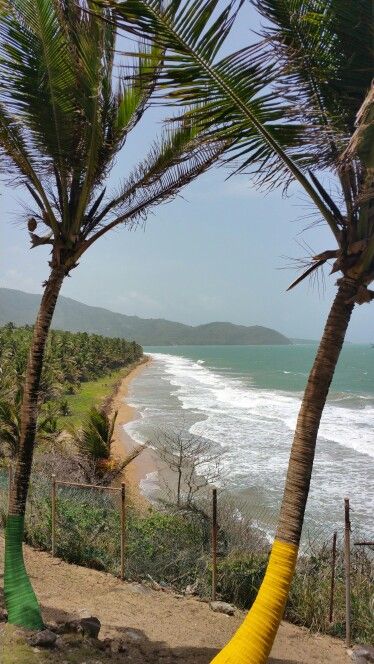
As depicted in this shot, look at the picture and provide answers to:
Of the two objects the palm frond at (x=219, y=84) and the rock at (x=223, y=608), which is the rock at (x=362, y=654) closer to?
the rock at (x=223, y=608)

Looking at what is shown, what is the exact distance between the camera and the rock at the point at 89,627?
4.80 meters

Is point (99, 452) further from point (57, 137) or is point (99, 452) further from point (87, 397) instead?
point (87, 397)

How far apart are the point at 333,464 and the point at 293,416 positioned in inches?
562

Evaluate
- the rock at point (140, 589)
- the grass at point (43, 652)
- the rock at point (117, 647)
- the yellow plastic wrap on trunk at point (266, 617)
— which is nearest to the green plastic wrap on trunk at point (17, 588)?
the grass at point (43, 652)

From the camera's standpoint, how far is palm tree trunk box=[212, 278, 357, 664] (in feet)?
11.0

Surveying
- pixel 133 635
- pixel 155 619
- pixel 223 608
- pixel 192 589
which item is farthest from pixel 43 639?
pixel 192 589

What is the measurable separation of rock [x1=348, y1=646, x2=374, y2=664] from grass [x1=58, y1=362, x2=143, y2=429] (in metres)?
18.3

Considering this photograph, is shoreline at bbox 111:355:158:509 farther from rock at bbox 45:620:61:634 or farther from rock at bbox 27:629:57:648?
rock at bbox 27:629:57:648

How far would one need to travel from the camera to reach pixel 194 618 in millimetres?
6406

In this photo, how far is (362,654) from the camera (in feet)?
17.8

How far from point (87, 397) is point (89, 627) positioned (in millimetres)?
33456

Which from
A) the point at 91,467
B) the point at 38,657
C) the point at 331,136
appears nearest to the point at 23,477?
the point at 38,657

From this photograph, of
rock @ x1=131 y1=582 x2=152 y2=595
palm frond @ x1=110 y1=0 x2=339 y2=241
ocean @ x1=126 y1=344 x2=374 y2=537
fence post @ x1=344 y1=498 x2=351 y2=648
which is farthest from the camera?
ocean @ x1=126 y1=344 x2=374 y2=537

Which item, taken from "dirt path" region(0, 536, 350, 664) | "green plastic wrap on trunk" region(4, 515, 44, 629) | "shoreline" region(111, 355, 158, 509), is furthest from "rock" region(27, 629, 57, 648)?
"shoreline" region(111, 355, 158, 509)
